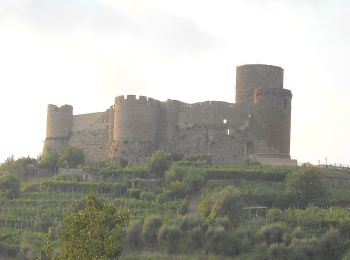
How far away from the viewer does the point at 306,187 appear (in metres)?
35.6

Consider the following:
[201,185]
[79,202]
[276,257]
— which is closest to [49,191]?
[79,202]

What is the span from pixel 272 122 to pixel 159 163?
6607 millimetres

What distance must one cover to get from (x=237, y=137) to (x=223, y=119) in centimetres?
125

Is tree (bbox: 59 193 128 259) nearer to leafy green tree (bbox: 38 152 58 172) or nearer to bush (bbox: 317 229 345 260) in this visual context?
bush (bbox: 317 229 345 260)

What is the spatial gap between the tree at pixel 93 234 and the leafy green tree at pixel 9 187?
64.3 ft

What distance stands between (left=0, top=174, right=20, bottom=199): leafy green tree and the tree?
1961 centimetres

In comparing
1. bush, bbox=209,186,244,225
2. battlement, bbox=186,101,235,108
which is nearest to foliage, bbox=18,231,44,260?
bush, bbox=209,186,244,225

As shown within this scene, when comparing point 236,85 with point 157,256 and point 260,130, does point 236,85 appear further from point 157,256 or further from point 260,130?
point 157,256

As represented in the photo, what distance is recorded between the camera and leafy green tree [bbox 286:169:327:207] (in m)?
35.6

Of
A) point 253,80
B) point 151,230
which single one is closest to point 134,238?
point 151,230

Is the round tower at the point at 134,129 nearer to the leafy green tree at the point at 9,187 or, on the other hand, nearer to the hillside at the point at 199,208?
the hillside at the point at 199,208

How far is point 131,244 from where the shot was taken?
31.9m

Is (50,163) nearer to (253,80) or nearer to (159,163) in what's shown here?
(159,163)

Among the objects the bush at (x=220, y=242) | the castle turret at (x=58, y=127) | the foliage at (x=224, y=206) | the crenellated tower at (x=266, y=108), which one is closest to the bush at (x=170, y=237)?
the bush at (x=220, y=242)
